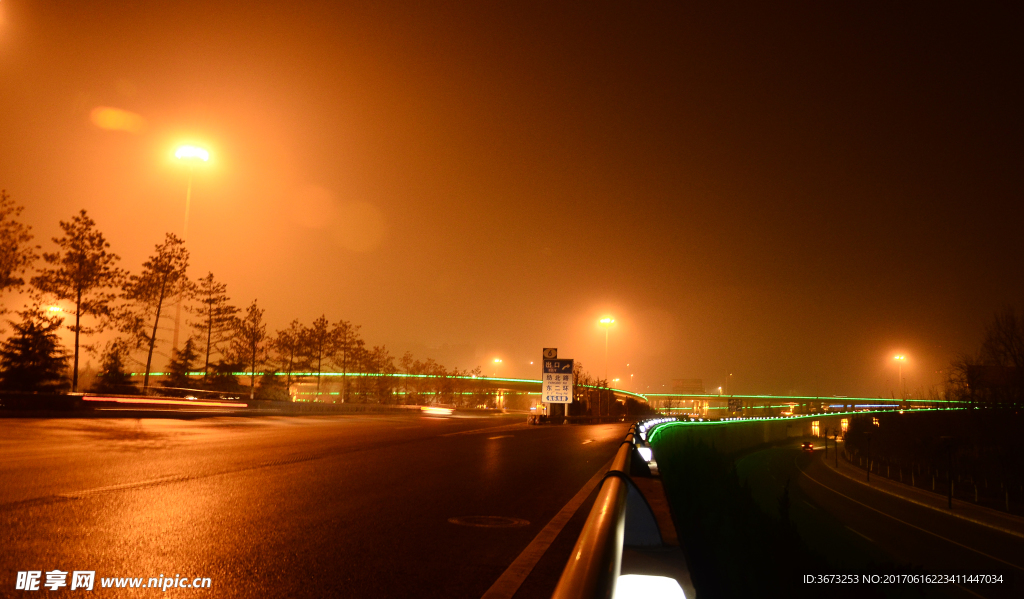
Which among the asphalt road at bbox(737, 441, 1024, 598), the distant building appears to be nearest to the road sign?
the asphalt road at bbox(737, 441, 1024, 598)

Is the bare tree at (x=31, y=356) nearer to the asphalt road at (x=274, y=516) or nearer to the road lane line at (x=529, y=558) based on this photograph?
the asphalt road at (x=274, y=516)

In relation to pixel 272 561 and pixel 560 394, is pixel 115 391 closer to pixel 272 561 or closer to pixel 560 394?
pixel 560 394

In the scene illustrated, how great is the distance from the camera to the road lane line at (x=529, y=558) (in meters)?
4.60

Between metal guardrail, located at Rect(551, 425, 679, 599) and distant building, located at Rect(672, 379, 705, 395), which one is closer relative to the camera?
metal guardrail, located at Rect(551, 425, 679, 599)

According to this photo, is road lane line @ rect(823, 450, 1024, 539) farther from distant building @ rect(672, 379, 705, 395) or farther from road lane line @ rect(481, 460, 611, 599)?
distant building @ rect(672, 379, 705, 395)

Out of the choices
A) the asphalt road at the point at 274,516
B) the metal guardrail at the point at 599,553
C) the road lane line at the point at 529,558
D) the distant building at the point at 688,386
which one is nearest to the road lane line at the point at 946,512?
the asphalt road at the point at 274,516

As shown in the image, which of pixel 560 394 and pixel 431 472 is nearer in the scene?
pixel 431 472

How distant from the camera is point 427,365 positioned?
10850cm

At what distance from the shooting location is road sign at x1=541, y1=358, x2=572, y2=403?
47500 millimetres

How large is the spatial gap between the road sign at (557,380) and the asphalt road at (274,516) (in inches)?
1309

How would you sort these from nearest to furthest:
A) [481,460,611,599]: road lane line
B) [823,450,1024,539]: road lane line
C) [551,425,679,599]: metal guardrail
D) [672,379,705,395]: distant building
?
[551,425,679,599]: metal guardrail
[481,460,611,599]: road lane line
[823,450,1024,539]: road lane line
[672,379,705,395]: distant building

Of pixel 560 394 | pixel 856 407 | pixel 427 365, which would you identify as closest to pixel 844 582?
pixel 560 394

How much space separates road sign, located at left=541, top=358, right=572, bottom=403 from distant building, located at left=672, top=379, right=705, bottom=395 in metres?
116

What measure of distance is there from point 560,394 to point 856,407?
538ft
